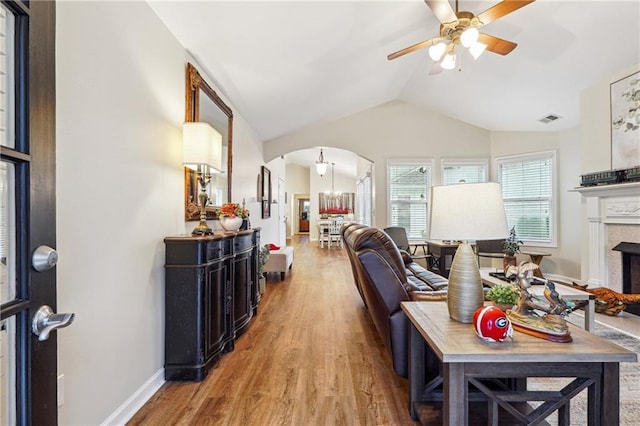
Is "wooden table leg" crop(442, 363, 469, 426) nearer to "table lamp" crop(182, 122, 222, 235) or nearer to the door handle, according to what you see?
the door handle

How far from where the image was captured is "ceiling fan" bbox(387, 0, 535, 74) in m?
2.37

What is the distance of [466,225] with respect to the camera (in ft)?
4.64

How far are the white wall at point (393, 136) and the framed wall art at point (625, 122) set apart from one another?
2447 mm

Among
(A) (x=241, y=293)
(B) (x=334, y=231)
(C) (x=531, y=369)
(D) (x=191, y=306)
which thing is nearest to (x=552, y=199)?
(C) (x=531, y=369)

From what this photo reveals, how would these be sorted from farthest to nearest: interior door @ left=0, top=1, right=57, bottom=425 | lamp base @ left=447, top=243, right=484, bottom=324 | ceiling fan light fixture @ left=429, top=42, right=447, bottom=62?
ceiling fan light fixture @ left=429, top=42, right=447, bottom=62 → lamp base @ left=447, top=243, right=484, bottom=324 → interior door @ left=0, top=1, right=57, bottom=425

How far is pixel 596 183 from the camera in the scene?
3.88m

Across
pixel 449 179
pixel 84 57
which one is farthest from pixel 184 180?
pixel 449 179

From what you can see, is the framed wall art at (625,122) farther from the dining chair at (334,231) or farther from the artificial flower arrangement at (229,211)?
the dining chair at (334,231)

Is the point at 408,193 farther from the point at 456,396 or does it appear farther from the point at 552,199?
the point at 456,396

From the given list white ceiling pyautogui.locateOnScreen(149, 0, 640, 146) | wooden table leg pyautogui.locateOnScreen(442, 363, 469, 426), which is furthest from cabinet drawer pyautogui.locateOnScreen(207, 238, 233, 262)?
wooden table leg pyautogui.locateOnScreen(442, 363, 469, 426)

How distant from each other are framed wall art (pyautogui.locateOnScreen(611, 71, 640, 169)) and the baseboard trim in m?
5.00

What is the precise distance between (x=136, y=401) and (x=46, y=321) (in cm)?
145

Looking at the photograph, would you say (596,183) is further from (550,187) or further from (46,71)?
(46,71)

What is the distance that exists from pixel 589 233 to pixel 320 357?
3.95 metres
